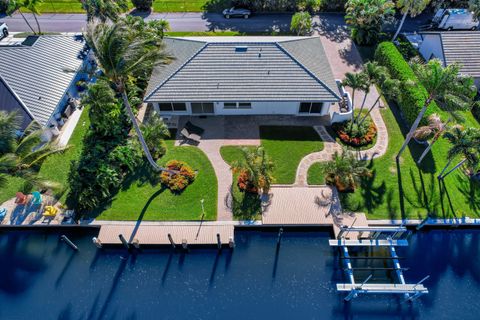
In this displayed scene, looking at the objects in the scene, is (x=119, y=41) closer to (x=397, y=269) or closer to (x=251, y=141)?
(x=251, y=141)

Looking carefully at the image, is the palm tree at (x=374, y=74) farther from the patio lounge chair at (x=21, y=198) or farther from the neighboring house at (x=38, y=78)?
the patio lounge chair at (x=21, y=198)

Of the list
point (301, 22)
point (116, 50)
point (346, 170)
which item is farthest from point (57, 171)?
point (301, 22)

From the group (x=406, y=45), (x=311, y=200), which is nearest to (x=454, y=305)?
(x=311, y=200)

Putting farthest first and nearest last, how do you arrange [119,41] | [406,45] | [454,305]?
[406,45] → [454,305] → [119,41]

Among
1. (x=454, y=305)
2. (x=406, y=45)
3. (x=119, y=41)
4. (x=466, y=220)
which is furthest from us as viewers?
(x=406, y=45)

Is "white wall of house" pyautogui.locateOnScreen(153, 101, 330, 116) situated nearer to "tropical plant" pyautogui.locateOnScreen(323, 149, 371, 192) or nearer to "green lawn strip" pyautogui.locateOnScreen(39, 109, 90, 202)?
"tropical plant" pyautogui.locateOnScreen(323, 149, 371, 192)

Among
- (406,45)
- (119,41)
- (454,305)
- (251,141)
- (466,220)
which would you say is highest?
(119,41)

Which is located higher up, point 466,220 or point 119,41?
point 119,41

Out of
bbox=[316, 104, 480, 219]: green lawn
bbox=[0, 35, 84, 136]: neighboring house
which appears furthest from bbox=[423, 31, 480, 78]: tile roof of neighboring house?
bbox=[0, 35, 84, 136]: neighboring house
